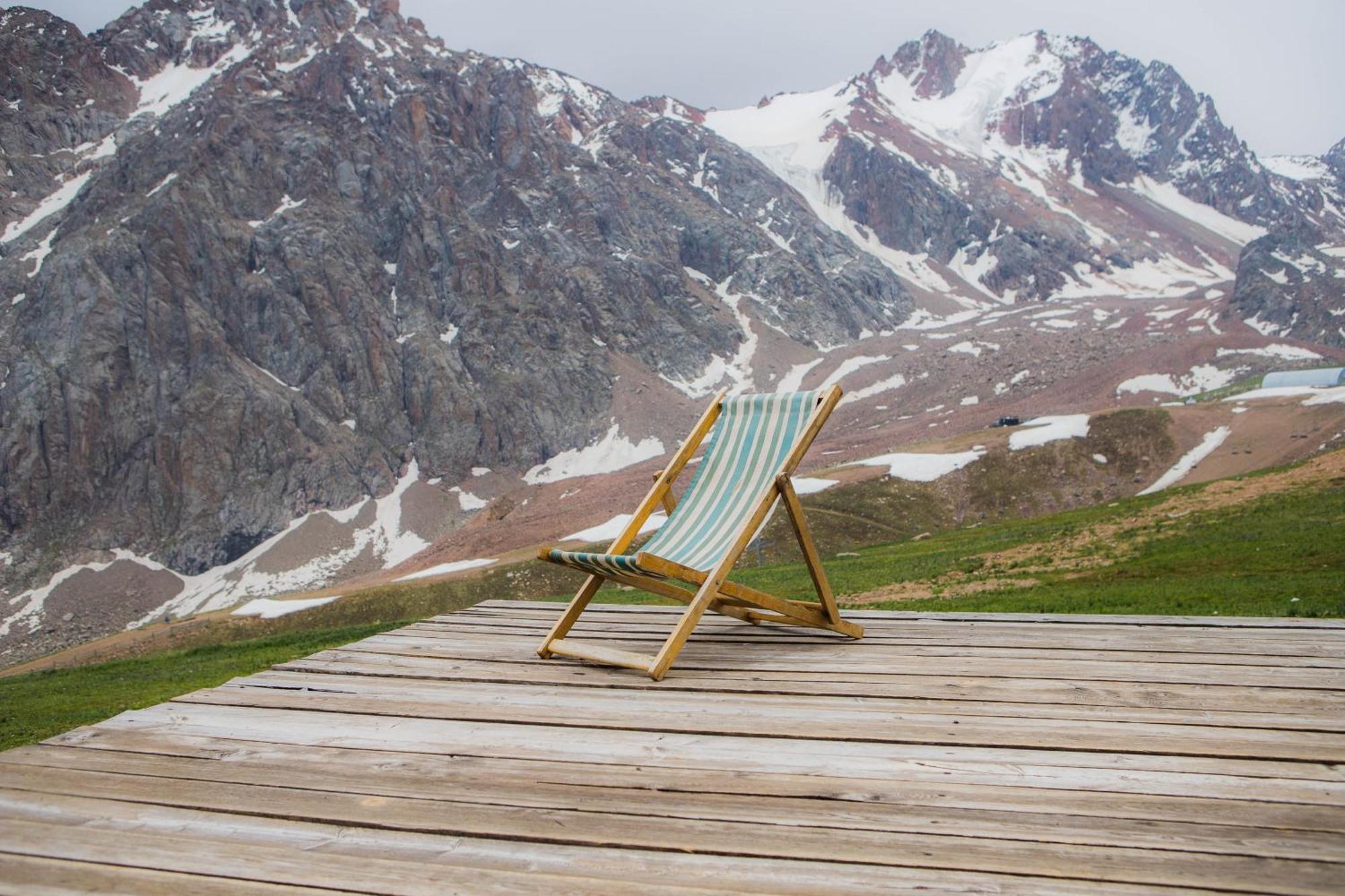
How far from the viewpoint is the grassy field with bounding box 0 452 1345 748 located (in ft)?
42.0

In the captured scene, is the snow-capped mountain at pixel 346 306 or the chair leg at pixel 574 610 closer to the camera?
the chair leg at pixel 574 610

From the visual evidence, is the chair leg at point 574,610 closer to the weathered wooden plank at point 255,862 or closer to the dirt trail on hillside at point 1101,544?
the weathered wooden plank at point 255,862

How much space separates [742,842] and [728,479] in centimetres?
334

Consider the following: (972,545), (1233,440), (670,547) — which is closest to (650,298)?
(1233,440)

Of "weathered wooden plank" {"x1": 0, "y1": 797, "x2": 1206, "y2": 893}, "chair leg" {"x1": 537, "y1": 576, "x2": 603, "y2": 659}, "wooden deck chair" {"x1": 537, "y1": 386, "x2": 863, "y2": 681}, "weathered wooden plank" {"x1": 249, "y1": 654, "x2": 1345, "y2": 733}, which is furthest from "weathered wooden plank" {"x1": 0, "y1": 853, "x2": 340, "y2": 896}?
"chair leg" {"x1": 537, "y1": 576, "x2": 603, "y2": 659}

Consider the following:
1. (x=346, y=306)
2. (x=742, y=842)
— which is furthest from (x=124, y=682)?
(x=346, y=306)

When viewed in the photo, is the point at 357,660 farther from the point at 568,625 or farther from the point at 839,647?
the point at 839,647

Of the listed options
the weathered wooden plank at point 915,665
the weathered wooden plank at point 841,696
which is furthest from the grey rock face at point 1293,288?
the weathered wooden plank at point 841,696

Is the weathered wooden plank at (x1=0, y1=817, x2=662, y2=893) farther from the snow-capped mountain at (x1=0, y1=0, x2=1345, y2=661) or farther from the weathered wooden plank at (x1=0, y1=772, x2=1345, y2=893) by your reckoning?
the snow-capped mountain at (x1=0, y1=0, x2=1345, y2=661)

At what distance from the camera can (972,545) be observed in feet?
82.2

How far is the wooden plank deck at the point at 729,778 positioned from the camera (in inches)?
88.9

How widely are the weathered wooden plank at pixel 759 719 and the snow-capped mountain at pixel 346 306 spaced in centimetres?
5658

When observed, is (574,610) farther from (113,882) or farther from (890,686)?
(113,882)

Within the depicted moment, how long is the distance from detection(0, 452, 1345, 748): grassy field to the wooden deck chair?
7322mm
